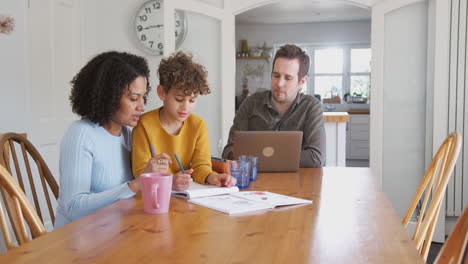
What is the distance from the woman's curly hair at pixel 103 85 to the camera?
1.43 m

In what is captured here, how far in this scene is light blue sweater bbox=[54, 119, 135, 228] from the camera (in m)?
1.32

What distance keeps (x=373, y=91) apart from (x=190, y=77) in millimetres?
2297

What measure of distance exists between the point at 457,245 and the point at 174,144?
1.08 meters

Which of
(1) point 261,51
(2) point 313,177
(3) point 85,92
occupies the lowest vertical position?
(2) point 313,177

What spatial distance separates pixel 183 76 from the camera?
1475 millimetres

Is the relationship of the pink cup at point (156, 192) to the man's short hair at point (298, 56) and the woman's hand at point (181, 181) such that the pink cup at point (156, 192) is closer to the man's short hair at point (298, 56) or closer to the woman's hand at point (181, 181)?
the woman's hand at point (181, 181)

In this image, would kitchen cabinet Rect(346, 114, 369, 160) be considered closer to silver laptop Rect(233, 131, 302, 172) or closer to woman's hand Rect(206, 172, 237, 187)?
silver laptop Rect(233, 131, 302, 172)

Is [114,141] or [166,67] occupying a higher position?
[166,67]

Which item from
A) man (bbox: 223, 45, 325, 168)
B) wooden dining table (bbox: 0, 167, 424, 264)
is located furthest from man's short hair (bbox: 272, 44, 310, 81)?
wooden dining table (bbox: 0, 167, 424, 264)

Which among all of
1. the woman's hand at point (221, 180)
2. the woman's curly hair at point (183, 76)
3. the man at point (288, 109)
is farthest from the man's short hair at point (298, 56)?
the woman's hand at point (221, 180)

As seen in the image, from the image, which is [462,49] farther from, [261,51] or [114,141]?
[261,51]

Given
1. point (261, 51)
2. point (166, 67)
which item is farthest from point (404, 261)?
point (261, 51)

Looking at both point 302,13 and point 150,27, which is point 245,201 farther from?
point 302,13

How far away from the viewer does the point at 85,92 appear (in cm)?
147
